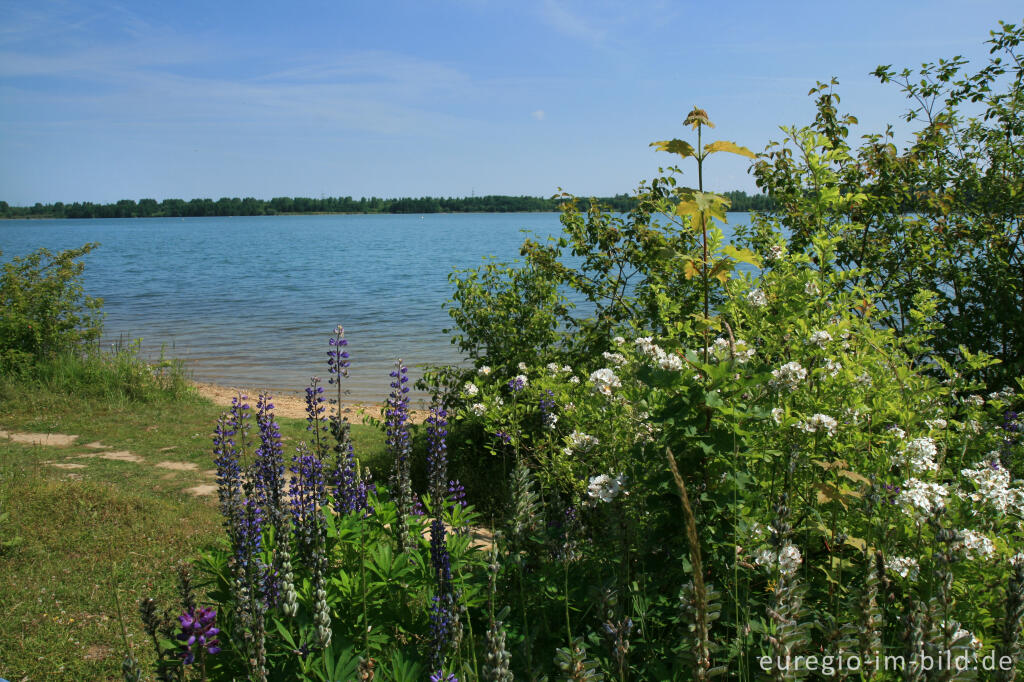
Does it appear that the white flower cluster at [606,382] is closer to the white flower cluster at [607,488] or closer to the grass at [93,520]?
the white flower cluster at [607,488]

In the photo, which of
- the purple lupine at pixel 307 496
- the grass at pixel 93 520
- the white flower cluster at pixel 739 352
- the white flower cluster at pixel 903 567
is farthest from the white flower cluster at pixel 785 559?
the grass at pixel 93 520

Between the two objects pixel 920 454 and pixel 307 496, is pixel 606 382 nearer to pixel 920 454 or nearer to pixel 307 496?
pixel 920 454

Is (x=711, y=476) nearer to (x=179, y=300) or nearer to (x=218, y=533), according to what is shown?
(x=218, y=533)

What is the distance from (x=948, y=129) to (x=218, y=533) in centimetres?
845

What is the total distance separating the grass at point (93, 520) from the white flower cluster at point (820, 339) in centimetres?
320

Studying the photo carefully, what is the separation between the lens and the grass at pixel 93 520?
4.59 metres

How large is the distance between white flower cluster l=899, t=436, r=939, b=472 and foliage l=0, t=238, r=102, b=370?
13.5 m

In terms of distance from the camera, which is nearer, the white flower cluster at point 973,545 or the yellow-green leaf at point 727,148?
the white flower cluster at point 973,545

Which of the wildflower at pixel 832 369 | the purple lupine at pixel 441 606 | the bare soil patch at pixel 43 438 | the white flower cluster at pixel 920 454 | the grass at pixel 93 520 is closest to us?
the purple lupine at pixel 441 606

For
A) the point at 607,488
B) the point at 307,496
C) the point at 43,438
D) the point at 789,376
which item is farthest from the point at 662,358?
the point at 43,438

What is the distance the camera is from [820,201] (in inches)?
153

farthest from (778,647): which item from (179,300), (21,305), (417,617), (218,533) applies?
(179,300)

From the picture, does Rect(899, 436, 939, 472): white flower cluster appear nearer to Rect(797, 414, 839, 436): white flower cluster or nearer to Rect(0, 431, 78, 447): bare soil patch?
Rect(797, 414, 839, 436): white flower cluster

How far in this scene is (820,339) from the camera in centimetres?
308
